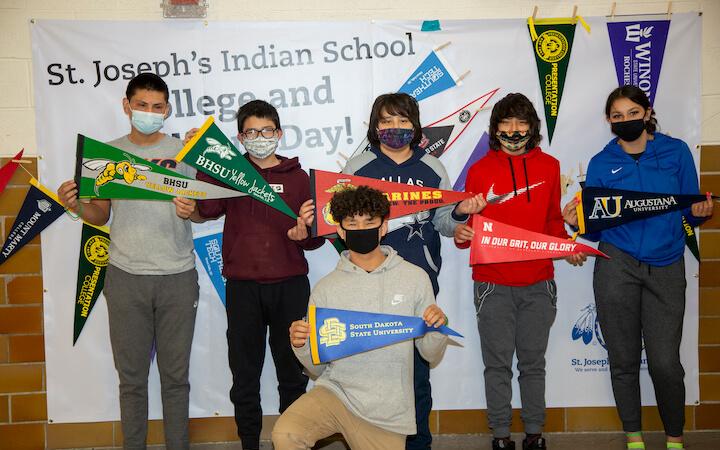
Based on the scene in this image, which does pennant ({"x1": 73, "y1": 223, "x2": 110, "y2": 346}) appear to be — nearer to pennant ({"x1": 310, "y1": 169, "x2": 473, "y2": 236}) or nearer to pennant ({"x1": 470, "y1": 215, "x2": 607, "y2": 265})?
pennant ({"x1": 310, "y1": 169, "x2": 473, "y2": 236})

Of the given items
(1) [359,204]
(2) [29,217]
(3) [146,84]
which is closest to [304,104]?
(3) [146,84]

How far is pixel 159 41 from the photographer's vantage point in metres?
4.47

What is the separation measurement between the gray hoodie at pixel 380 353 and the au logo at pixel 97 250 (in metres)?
1.97

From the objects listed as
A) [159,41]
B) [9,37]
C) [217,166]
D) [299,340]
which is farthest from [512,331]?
[9,37]

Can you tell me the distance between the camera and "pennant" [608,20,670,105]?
455 centimetres

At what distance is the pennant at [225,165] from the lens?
3.88 meters

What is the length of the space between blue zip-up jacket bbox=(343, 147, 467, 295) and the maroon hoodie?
38 cm

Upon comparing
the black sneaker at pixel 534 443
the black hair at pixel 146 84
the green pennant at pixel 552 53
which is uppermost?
the green pennant at pixel 552 53

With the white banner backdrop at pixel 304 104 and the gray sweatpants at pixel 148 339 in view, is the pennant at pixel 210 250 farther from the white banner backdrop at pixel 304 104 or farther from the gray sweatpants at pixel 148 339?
the gray sweatpants at pixel 148 339

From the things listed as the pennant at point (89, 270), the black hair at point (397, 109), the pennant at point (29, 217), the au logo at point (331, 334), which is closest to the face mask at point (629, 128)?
the black hair at point (397, 109)

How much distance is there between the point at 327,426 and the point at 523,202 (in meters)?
1.84

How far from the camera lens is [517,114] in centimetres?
401

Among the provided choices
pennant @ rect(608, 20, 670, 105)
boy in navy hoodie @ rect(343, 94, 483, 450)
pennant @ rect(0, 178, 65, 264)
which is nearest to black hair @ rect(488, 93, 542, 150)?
boy in navy hoodie @ rect(343, 94, 483, 450)

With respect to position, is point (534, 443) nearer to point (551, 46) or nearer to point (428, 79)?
point (428, 79)
